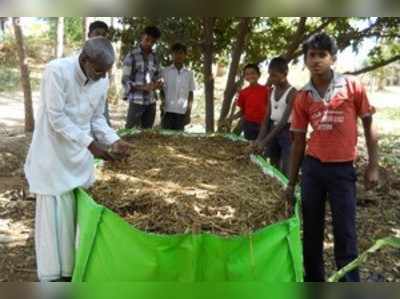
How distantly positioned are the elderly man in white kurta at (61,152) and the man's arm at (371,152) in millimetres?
1390

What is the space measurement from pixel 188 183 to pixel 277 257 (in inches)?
44.5

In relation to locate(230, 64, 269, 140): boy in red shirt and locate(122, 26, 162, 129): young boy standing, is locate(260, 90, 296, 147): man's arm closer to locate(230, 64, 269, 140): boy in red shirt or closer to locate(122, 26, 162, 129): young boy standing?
locate(230, 64, 269, 140): boy in red shirt

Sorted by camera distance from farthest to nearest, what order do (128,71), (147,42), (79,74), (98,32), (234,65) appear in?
1. (234,65)
2. (128,71)
3. (147,42)
4. (98,32)
5. (79,74)

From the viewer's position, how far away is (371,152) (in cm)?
274

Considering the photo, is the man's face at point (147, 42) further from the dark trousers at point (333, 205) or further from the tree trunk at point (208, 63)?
the dark trousers at point (333, 205)

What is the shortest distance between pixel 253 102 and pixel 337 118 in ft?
8.90

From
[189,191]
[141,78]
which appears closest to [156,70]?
[141,78]

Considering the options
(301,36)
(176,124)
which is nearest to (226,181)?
(176,124)

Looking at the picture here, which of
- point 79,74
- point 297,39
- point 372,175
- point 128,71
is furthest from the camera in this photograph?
point 297,39

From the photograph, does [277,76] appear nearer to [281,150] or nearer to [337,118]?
[281,150]

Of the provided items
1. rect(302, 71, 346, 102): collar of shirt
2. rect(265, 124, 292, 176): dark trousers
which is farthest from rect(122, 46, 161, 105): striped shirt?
rect(302, 71, 346, 102): collar of shirt

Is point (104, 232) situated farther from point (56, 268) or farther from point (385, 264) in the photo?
point (385, 264)

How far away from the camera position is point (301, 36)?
6.16 metres

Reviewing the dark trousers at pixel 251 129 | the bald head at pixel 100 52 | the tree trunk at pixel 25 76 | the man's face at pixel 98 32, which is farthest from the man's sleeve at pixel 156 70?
the bald head at pixel 100 52
